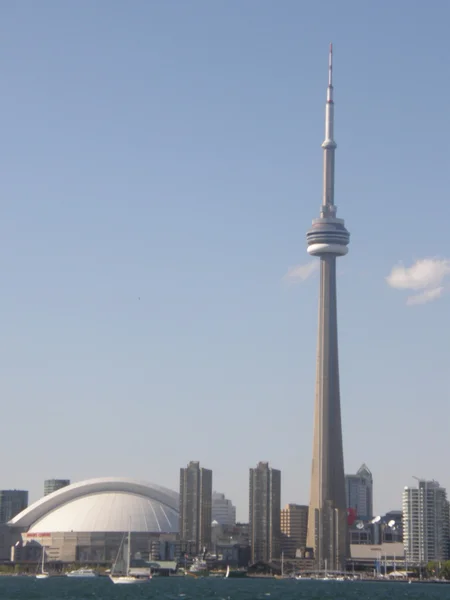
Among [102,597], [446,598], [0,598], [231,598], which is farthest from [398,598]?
[0,598]

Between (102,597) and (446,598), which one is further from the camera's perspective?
(446,598)

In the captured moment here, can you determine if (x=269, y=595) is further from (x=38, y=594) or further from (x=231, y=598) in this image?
(x=38, y=594)

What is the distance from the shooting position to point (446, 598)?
17788 cm

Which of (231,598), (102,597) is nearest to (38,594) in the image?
(102,597)

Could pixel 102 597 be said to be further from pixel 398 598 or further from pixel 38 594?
pixel 398 598

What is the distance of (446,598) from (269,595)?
24541mm

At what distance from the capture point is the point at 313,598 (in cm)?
16738

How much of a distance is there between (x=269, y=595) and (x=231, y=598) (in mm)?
14764

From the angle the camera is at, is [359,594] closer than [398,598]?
No

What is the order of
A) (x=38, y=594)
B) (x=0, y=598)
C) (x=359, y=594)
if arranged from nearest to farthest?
(x=0, y=598) < (x=38, y=594) < (x=359, y=594)

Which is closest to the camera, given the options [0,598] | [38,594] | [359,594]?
[0,598]

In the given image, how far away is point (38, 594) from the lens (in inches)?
6806

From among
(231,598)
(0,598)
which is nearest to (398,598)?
(231,598)

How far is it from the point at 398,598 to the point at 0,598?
5432 centimetres
